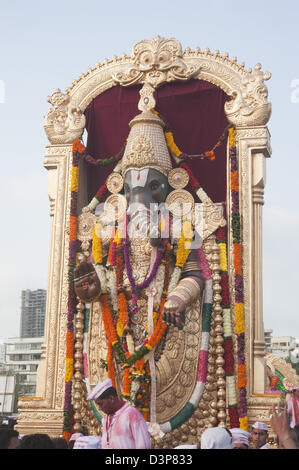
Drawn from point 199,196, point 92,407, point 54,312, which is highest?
point 199,196

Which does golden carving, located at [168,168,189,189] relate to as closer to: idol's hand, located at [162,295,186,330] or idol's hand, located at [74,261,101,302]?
idol's hand, located at [74,261,101,302]

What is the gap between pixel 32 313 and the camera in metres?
51.4

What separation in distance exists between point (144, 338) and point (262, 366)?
5.58ft

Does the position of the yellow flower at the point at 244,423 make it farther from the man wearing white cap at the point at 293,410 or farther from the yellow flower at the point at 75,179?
the yellow flower at the point at 75,179

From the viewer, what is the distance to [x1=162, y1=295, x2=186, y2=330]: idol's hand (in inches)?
359

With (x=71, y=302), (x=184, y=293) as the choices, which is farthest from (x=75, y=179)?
(x=184, y=293)

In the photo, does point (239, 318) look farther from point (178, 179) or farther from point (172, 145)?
point (172, 145)

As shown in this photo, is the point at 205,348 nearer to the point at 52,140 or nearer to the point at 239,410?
the point at 239,410

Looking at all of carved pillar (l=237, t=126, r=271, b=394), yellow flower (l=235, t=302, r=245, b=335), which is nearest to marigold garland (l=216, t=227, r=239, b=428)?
yellow flower (l=235, t=302, r=245, b=335)

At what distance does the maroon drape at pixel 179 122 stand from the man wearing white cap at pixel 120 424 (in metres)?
5.60

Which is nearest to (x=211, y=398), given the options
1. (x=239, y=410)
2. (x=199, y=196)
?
(x=239, y=410)

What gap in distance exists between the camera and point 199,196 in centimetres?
1045

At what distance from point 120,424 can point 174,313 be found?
3.63 metres

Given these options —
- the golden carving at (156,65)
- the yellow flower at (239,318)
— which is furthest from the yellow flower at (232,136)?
the yellow flower at (239,318)
